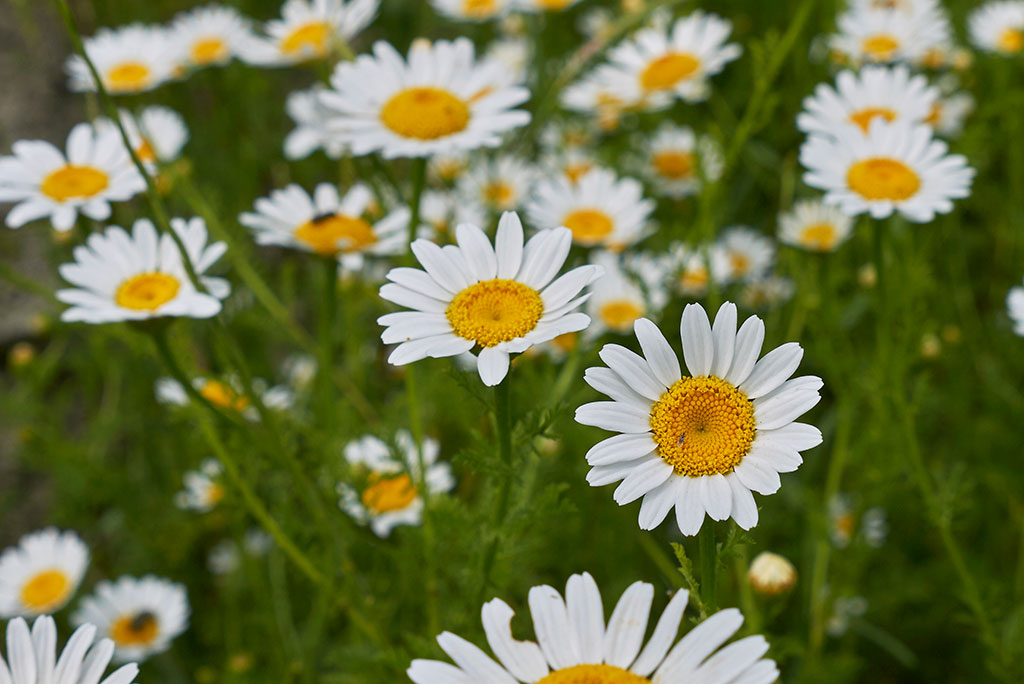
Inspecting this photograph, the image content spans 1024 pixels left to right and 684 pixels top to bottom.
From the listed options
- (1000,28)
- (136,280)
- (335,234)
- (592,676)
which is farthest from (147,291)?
(1000,28)

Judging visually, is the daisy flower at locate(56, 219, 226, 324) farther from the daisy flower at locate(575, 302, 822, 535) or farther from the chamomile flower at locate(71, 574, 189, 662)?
the chamomile flower at locate(71, 574, 189, 662)

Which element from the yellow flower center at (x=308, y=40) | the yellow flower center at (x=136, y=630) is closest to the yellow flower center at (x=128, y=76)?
the yellow flower center at (x=308, y=40)

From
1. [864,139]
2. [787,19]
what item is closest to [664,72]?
[864,139]

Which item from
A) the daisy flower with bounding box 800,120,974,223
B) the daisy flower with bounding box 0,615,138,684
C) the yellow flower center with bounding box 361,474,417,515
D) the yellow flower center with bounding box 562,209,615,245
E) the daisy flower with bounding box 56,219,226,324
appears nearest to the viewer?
the daisy flower with bounding box 0,615,138,684

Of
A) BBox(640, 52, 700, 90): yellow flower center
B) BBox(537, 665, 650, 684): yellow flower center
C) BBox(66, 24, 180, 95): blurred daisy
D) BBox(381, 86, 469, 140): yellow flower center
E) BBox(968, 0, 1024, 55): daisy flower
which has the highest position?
BBox(968, 0, 1024, 55): daisy flower

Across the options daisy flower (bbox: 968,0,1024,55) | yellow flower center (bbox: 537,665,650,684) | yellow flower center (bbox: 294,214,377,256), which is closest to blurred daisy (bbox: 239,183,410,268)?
yellow flower center (bbox: 294,214,377,256)

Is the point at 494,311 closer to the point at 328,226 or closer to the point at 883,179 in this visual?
the point at 328,226
